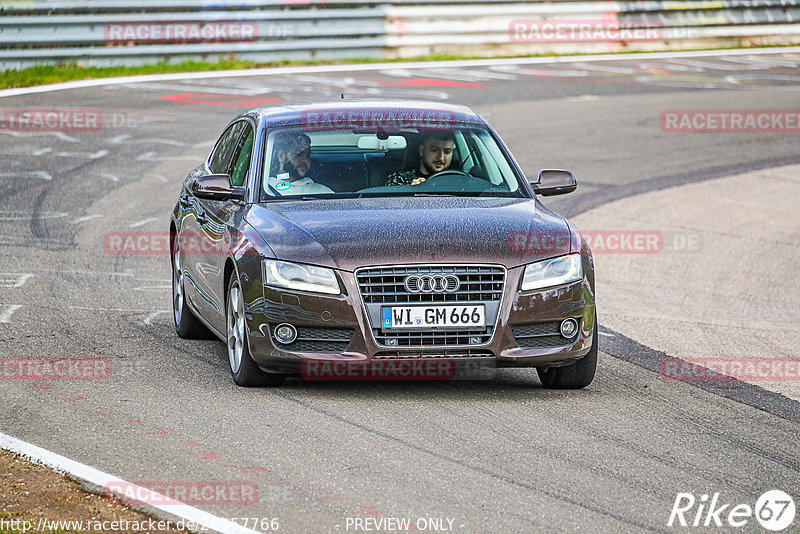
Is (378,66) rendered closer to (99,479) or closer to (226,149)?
(226,149)

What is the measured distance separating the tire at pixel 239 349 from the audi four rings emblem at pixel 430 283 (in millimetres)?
1003

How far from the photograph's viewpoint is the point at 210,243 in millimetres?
8656

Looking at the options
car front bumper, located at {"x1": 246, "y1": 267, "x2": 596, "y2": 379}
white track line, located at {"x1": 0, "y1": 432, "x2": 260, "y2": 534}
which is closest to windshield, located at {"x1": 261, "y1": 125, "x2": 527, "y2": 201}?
car front bumper, located at {"x1": 246, "y1": 267, "x2": 596, "y2": 379}

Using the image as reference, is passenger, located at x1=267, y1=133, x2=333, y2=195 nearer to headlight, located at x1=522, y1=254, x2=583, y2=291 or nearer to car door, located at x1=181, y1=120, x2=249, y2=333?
car door, located at x1=181, y1=120, x2=249, y2=333

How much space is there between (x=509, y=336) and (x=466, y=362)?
27 centimetres

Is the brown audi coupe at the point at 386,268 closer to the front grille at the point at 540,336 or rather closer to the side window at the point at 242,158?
the front grille at the point at 540,336

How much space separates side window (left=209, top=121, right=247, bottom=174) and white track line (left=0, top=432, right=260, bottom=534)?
3.33 m

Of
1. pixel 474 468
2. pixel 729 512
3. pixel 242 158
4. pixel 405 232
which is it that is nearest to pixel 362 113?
pixel 242 158

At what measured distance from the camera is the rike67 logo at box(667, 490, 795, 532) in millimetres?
5402

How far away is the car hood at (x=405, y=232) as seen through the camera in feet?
24.1

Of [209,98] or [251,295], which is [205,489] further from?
[209,98]

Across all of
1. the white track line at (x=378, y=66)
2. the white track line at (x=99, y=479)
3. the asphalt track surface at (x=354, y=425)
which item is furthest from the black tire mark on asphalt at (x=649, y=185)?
the white track line at (x=378, y=66)

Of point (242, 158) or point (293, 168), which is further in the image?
point (242, 158)

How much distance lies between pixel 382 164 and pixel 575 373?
6.00 feet
